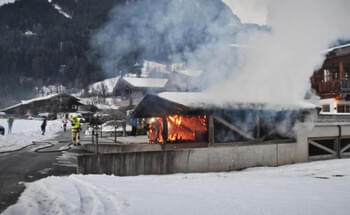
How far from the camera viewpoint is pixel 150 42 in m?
19.1

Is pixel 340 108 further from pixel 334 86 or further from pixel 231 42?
pixel 231 42

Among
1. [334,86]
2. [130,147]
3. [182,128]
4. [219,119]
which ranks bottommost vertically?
[130,147]

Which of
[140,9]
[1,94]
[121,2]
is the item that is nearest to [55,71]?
[1,94]

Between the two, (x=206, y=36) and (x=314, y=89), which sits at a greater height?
(x=206, y=36)

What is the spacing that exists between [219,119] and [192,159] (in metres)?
1.95

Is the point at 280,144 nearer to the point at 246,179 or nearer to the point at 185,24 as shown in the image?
the point at 246,179

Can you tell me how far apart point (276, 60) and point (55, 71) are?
13152 cm

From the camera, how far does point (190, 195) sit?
234 inches

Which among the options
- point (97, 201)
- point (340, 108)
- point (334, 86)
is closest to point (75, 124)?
point (97, 201)

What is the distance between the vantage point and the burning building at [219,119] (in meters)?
9.95

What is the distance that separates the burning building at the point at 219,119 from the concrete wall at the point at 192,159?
0.75 metres

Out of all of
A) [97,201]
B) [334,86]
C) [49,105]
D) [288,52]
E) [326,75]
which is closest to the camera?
[97,201]

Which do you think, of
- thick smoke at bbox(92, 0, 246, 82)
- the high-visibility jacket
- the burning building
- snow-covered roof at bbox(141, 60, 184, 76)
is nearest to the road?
the high-visibility jacket

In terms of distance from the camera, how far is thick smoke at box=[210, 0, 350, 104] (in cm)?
1114
